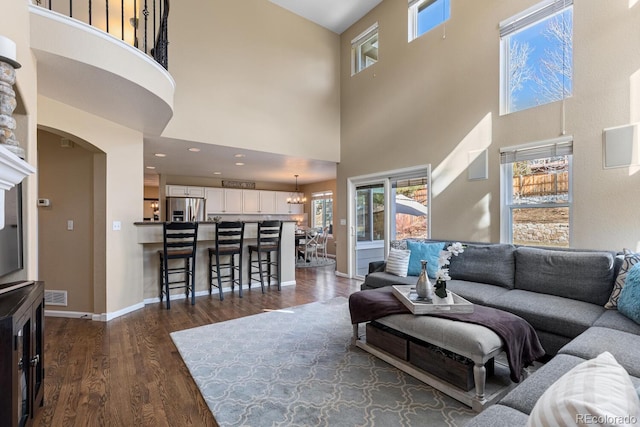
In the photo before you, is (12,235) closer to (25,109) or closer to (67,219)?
(25,109)

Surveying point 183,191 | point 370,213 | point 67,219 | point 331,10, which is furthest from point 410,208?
point 183,191

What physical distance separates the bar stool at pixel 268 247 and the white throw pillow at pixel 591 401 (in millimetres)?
4436

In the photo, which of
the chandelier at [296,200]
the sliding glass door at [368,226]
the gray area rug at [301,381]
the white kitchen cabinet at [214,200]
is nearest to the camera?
the gray area rug at [301,381]

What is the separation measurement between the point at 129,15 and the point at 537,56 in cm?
568

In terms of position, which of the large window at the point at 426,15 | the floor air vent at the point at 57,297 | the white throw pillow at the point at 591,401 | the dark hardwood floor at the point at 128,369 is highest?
the large window at the point at 426,15

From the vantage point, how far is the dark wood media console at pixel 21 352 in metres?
1.11

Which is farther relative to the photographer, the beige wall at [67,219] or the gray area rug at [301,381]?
the beige wall at [67,219]

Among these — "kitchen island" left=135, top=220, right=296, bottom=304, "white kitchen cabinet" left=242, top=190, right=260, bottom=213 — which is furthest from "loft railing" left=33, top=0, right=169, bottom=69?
"white kitchen cabinet" left=242, top=190, right=260, bottom=213

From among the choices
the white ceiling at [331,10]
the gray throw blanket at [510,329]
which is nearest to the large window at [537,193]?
the gray throw blanket at [510,329]

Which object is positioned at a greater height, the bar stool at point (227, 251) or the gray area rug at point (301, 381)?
the bar stool at point (227, 251)

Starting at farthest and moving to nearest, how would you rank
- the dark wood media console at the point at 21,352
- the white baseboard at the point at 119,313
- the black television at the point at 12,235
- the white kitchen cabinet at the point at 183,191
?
the white kitchen cabinet at the point at 183,191 → the white baseboard at the point at 119,313 → the black television at the point at 12,235 → the dark wood media console at the point at 21,352

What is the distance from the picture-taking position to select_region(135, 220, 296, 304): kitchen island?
4.15 meters

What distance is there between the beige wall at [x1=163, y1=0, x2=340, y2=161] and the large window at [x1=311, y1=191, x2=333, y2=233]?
11.2ft

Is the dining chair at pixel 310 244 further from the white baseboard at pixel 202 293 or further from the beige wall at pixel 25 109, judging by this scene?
the beige wall at pixel 25 109
